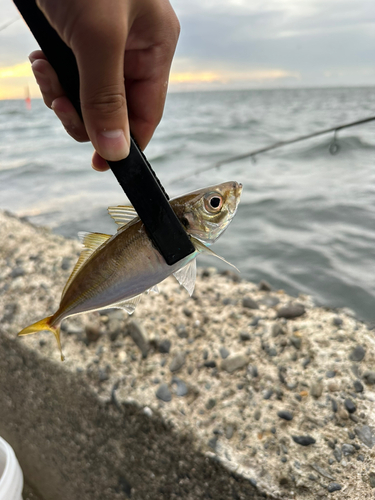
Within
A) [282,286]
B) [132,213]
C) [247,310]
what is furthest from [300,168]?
[132,213]

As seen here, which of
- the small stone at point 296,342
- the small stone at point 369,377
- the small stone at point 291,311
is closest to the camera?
the small stone at point 369,377

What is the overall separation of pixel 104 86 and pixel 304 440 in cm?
145

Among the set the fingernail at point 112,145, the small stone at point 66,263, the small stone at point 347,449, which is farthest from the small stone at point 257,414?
the small stone at point 66,263

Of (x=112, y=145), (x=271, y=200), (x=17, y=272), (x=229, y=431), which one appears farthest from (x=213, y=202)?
(x=271, y=200)

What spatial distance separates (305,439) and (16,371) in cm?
157

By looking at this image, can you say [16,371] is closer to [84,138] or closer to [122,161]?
[84,138]

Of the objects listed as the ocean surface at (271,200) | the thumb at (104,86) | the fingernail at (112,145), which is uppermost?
the thumb at (104,86)

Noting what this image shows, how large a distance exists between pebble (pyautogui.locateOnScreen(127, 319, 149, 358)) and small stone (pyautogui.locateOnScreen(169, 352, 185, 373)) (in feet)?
0.51

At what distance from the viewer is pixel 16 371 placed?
207 cm

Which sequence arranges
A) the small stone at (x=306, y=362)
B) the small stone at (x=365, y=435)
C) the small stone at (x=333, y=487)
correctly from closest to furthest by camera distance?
the small stone at (x=333, y=487), the small stone at (x=365, y=435), the small stone at (x=306, y=362)

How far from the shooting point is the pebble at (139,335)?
6.22ft

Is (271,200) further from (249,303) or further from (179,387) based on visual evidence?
(179,387)

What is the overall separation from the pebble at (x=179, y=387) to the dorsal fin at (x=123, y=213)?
1076 mm

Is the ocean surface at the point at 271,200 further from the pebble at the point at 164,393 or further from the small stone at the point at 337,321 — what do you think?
the pebble at the point at 164,393
